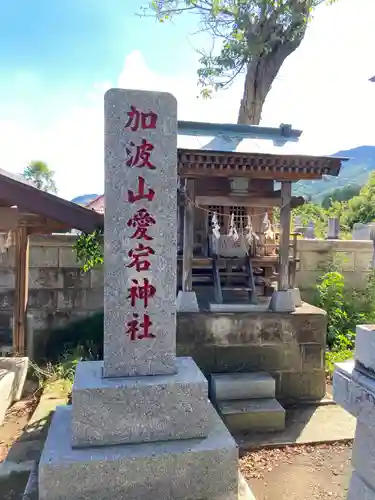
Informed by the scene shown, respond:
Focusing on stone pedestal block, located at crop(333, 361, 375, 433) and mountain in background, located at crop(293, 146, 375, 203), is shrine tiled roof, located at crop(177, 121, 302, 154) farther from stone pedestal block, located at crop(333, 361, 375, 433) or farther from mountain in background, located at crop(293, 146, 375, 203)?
mountain in background, located at crop(293, 146, 375, 203)

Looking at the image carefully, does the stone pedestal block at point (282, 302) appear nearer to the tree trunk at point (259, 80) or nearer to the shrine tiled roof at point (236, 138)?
the shrine tiled roof at point (236, 138)

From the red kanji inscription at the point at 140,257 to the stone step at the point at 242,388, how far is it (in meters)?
3.91

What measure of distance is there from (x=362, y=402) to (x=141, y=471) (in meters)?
1.93

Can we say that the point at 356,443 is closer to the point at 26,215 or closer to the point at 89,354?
the point at 26,215

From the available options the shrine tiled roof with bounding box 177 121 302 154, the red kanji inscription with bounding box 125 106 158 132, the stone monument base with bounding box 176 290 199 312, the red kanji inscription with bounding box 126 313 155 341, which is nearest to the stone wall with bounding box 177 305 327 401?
the stone monument base with bounding box 176 290 199 312

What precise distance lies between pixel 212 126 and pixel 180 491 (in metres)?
7.18

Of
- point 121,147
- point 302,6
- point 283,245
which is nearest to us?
point 121,147

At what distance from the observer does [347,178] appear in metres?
40.5

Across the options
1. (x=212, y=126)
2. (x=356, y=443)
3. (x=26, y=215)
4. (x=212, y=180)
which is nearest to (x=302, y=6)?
(x=212, y=126)

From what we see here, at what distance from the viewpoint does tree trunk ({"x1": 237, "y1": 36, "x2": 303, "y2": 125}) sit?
43.1ft

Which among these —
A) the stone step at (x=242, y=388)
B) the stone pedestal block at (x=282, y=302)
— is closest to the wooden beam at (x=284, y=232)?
the stone pedestal block at (x=282, y=302)

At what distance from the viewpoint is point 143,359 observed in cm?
352

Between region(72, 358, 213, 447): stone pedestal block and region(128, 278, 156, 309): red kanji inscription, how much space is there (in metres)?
0.70

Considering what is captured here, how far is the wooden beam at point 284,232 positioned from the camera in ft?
24.8
